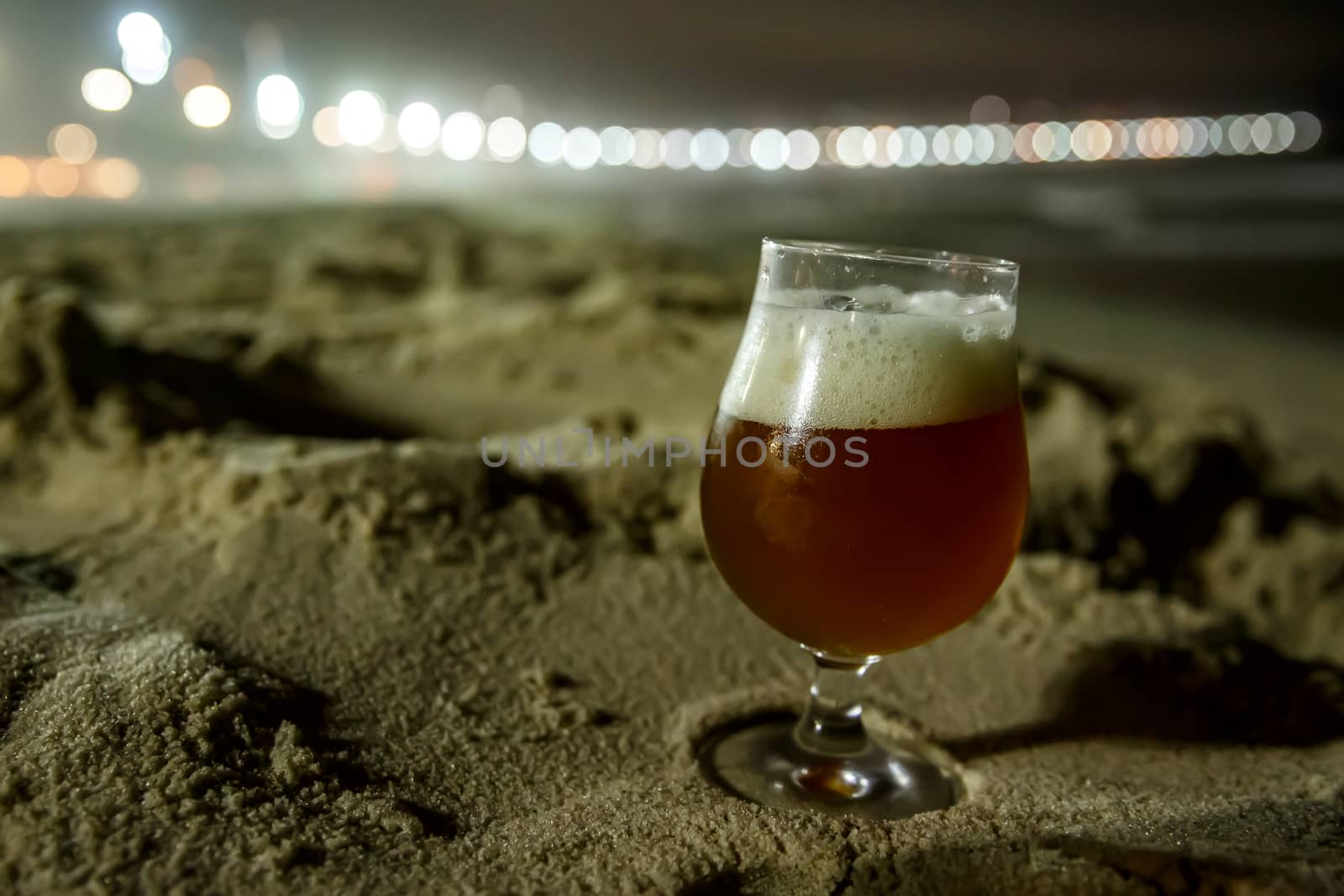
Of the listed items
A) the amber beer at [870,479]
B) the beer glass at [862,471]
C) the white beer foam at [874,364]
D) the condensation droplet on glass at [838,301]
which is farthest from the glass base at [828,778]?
the condensation droplet on glass at [838,301]

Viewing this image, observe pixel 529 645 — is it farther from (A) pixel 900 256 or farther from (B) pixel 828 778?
(A) pixel 900 256

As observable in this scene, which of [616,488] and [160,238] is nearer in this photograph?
[616,488]

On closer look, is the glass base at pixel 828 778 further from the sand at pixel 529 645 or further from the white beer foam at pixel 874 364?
the white beer foam at pixel 874 364

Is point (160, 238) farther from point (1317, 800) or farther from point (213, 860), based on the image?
point (1317, 800)

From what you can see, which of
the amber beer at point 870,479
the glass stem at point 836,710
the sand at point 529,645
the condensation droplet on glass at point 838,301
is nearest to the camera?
the sand at point 529,645

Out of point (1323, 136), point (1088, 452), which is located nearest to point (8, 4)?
point (1088, 452)

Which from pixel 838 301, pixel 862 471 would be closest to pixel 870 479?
pixel 862 471

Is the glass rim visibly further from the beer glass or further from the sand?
the sand
